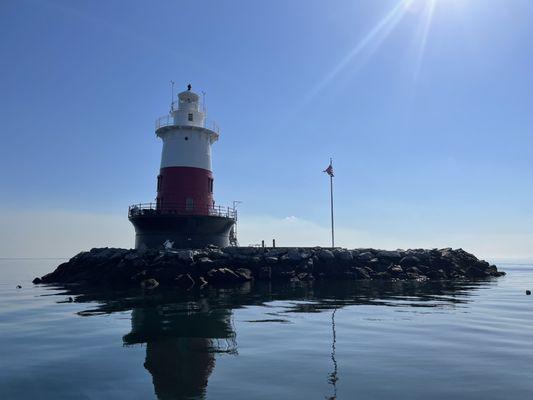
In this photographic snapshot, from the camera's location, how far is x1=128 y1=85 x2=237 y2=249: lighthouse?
112 feet

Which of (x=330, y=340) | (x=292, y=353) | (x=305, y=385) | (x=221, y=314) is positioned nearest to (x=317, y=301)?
(x=221, y=314)

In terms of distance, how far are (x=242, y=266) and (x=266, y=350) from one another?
21278 mm

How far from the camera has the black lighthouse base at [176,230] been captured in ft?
111

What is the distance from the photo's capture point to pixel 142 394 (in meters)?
7.62

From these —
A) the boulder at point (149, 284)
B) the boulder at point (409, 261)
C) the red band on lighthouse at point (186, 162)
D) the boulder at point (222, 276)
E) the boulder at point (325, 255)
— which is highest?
the red band on lighthouse at point (186, 162)

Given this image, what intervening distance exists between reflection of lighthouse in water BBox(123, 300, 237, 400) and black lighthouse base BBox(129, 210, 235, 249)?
15.8 m

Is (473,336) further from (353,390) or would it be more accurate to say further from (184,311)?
(184,311)

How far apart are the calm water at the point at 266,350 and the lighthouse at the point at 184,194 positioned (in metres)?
14.7

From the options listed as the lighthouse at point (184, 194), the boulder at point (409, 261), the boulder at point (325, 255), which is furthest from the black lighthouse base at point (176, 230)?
the boulder at point (409, 261)

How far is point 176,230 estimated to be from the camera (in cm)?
3403

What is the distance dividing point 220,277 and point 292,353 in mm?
19135

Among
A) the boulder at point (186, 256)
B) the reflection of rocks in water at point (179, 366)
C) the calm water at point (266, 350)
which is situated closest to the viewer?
the reflection of rocks in water at point (179, 366)

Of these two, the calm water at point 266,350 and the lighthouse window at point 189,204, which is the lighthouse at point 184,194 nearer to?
the lighthouse window at point 189,204

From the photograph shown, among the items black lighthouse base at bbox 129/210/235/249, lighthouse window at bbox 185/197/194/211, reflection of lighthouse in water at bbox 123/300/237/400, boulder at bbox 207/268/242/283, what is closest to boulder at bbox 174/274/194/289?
boulder at bbox 207/268/242/283
